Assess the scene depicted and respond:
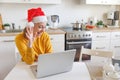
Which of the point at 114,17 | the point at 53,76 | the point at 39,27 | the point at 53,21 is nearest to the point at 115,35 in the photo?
the point at 114,17

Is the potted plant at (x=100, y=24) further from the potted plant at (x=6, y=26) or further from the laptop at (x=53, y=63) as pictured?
the laptop at (x=53, y=63)

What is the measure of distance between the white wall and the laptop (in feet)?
7.47

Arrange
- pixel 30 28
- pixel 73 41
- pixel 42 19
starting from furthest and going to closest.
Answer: pixel 73 41
pixel 42 19
pixel 30 28

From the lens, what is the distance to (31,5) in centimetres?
353

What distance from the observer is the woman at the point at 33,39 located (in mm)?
1709

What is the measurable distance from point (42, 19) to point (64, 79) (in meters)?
0.89

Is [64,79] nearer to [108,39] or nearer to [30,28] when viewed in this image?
[30,28]

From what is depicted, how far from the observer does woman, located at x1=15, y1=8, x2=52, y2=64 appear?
1709mm

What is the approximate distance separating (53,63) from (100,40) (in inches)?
87.8

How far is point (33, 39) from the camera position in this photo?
1961 mm

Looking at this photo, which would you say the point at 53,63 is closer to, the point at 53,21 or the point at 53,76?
the point at 53,76

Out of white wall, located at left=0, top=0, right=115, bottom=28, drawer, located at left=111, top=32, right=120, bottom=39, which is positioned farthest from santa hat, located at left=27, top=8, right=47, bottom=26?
drawer, located at left=111, top=32, right=120, bottom=39

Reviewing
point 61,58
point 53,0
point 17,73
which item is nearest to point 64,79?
point 61,58

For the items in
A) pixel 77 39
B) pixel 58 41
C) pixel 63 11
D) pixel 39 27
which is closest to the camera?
pixel 39 27
